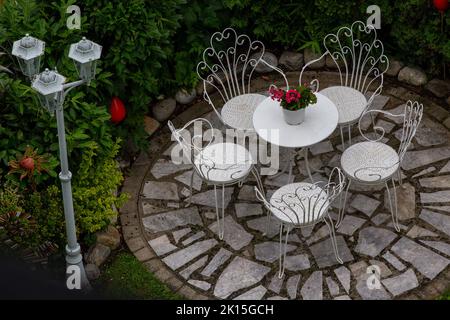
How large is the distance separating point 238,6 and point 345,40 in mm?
1312

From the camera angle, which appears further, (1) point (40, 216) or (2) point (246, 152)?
(2) point (246, 152)

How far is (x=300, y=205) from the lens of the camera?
7.26 m

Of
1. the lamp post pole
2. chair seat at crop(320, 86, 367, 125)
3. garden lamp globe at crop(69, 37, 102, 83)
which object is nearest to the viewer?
garden lamp globe at crop(69, 37, 102, 83)

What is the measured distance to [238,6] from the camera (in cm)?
923

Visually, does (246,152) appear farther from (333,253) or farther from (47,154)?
(47,154)

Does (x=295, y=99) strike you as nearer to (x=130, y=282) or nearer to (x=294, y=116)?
(x=294, y=116)

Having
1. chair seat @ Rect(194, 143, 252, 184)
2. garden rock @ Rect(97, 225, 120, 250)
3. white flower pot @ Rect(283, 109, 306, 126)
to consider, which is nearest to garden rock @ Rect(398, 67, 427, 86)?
white flower pot @ Rect(283, 109, 306, 126)

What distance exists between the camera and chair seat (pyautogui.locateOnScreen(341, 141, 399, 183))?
24.7ft

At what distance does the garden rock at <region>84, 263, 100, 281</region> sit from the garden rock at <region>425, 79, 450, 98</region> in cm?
433

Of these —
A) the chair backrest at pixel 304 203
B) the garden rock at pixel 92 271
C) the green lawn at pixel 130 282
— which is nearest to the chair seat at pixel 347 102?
the chair backrest at pixel 304 203

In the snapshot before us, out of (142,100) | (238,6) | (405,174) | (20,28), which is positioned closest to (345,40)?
(238,6)

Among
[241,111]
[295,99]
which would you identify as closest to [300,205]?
[295,99]

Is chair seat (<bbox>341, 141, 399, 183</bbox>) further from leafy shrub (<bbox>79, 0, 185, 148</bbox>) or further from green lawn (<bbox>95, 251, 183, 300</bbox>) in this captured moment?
leafy shrub (<bbox>79, 0, 185, 148</bbox>)

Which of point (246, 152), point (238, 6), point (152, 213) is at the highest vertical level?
point (238, 6)
